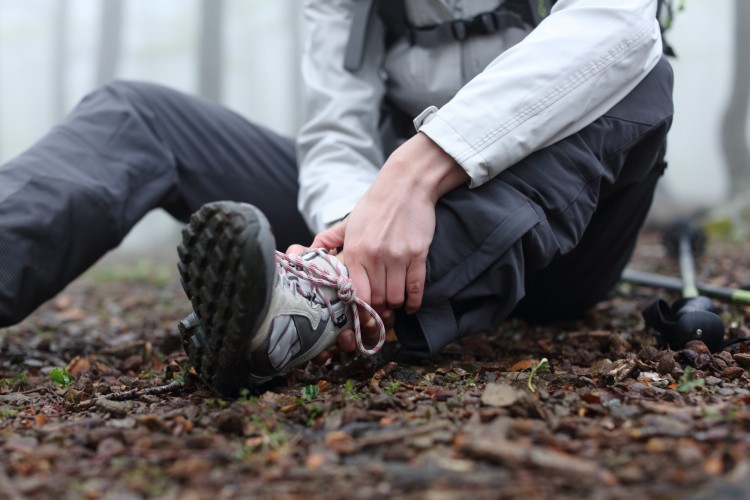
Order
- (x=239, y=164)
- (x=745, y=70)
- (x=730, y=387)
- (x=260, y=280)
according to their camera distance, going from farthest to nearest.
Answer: (x=745, y=70) < (x=239, y=164) < (x=730, y=387) < (x=260, y=280)

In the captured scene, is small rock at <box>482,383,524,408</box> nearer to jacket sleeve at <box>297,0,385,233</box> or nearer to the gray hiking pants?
the gray hiking pants

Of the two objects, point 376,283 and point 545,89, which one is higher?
point 545,89

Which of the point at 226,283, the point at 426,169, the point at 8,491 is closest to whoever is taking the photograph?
the point at 8,491

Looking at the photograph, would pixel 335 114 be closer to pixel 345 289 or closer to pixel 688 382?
pixel 345 289

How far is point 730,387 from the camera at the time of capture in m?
1.40

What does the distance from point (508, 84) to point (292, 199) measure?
3.61 feet

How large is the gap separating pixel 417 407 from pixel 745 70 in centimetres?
823

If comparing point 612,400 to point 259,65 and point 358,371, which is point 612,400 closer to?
point 358,371

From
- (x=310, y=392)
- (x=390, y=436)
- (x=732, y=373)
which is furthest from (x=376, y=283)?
(x=732, y=373)

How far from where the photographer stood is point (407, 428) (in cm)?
117

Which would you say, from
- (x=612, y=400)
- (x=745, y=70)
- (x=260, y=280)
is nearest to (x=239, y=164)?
(x=260, y=280)

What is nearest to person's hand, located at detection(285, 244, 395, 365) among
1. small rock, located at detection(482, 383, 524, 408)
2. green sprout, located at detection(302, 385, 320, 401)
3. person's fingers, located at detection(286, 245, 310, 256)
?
person's fingers, located at detection(286, 245, 310, 256)

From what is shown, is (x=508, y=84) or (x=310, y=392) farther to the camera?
(x=508, y=84)

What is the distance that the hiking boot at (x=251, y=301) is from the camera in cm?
130
